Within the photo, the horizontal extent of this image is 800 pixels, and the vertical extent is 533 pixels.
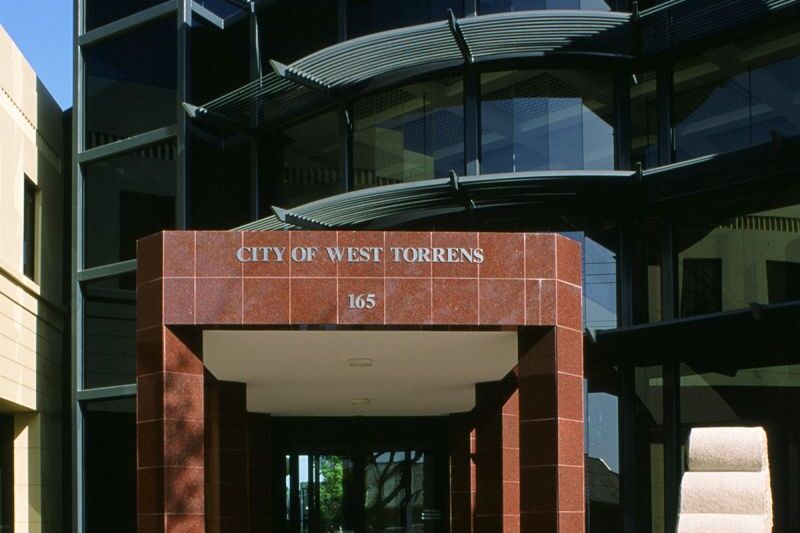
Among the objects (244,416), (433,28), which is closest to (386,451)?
(244,416)

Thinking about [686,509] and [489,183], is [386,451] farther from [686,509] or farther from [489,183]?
[686,509]

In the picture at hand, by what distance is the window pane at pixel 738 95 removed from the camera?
18.3 m

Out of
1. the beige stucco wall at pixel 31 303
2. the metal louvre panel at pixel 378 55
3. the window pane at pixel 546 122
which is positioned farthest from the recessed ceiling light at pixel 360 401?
the beige stucco wall at pixel 31 303

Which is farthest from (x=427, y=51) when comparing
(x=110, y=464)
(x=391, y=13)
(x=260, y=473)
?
(x=110, y=464)

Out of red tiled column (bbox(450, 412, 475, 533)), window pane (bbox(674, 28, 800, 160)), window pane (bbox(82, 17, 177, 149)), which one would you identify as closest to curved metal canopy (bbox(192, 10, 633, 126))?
window pane (bbox(674, 28, 800, 160))

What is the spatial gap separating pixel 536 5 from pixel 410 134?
3.11 m

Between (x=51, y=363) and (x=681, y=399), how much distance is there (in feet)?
39.0

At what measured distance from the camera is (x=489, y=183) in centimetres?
1908

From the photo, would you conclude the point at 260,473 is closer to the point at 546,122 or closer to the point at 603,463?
the point at 603,463

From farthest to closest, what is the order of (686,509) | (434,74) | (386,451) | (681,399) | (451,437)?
(386,451) → (451,437) → (434,74) → (681,399) → (686,509)

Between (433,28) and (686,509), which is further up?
(433,28)

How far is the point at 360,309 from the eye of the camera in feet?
45.9

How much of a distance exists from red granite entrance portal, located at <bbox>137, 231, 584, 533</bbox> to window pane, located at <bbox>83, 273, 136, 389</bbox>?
8694 millimetres

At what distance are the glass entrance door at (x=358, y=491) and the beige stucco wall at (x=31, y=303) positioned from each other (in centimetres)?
482
